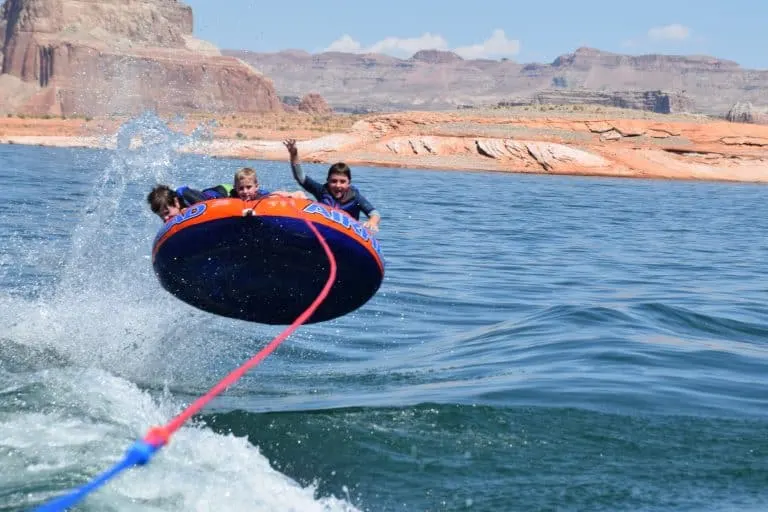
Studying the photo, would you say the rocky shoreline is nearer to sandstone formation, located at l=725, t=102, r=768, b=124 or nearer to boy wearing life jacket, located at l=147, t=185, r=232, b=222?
boy wearing life jacket, located at l=147, t=185, r=232, b=222

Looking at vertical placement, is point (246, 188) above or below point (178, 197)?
above

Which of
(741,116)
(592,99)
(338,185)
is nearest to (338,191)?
(338,185)

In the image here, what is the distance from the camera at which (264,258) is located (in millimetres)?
9078

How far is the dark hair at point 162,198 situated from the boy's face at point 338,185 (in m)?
1.32

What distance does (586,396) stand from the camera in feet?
28.7

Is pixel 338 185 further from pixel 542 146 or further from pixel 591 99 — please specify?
pixel 591 99

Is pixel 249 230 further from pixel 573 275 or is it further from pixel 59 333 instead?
pixel 573 275

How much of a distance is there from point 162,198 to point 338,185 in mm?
1493

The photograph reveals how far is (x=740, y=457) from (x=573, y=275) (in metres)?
10.3

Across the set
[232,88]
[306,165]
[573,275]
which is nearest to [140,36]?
[232,88]

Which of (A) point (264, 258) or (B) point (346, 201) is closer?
(A) point (264, 258)

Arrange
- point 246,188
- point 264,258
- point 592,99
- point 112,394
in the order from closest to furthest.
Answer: point 112,394 → point 246,188 → point 264,258 → point 592,99

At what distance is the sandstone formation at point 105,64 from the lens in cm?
13612

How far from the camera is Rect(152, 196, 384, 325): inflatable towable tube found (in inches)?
343
